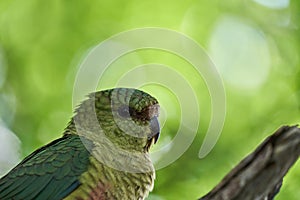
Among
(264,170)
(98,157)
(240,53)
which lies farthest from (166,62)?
(264,170)

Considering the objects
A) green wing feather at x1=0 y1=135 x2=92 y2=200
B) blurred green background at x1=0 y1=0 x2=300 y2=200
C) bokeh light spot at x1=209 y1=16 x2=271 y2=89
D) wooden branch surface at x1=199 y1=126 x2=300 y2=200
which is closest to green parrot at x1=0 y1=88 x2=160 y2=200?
green wing feather at x1=0 y1=135 x2=92 y2=200

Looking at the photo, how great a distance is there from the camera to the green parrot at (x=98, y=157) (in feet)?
13.7

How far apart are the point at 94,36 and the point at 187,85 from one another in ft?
3.53

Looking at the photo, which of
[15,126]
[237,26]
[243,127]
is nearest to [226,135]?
[243,127]

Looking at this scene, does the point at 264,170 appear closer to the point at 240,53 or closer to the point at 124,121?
the point at 124,121

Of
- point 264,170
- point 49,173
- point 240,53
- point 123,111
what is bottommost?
point 264,170

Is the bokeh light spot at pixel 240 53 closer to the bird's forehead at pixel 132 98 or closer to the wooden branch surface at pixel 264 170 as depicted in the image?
the bird's forehead at pixel 132 98

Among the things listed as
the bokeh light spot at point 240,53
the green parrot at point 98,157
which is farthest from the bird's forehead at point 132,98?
the bokeh light spot at point 240,53

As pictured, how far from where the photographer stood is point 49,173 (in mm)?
4266

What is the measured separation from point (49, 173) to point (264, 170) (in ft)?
6.37

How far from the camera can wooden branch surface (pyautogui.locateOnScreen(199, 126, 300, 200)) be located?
270cm

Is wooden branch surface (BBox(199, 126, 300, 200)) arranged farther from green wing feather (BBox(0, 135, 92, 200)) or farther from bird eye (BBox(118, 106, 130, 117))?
bird eye (BBox(118, 106, 130, 117))

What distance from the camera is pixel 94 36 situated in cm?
654

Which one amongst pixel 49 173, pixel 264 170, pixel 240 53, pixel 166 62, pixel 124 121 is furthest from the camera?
pixel 240 53
